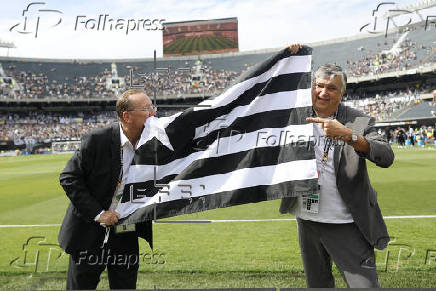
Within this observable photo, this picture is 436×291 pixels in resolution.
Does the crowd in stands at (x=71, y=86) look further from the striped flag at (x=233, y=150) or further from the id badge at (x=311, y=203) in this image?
→ the id badge at (x=311, y=203)

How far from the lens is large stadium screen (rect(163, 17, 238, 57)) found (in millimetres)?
61656

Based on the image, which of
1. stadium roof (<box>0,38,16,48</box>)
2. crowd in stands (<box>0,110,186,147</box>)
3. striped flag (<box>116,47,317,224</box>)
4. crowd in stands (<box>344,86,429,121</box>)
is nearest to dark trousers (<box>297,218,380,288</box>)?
striped flag (<box>116,47,317,224</box>)

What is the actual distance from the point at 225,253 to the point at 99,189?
2835mm

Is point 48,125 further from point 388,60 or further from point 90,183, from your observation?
point 90,183

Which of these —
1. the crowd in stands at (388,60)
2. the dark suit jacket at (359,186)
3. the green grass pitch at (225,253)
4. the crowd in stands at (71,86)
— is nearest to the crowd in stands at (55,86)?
the crowd in stands at (71,86)

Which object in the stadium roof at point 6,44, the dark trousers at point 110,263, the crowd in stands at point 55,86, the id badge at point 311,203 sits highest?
the stadium roof at point 6,44

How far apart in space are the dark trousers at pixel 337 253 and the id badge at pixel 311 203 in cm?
10

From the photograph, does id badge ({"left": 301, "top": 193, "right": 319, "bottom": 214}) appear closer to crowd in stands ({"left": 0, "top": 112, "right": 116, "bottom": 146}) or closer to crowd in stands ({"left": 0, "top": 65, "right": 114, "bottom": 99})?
crowd in stands ({"left": 0, "top": 112, "right": 116, "bottom": 146})

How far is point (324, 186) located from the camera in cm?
265

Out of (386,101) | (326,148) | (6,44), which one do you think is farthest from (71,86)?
(326,148)

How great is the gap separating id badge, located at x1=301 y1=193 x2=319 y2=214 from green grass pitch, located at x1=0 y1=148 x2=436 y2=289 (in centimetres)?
174

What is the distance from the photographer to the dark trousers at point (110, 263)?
A: 2902 mm

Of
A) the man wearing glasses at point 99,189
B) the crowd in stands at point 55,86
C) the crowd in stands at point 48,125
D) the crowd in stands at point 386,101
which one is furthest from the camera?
the crowd in stands at point 55,86

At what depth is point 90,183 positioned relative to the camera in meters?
2.89
